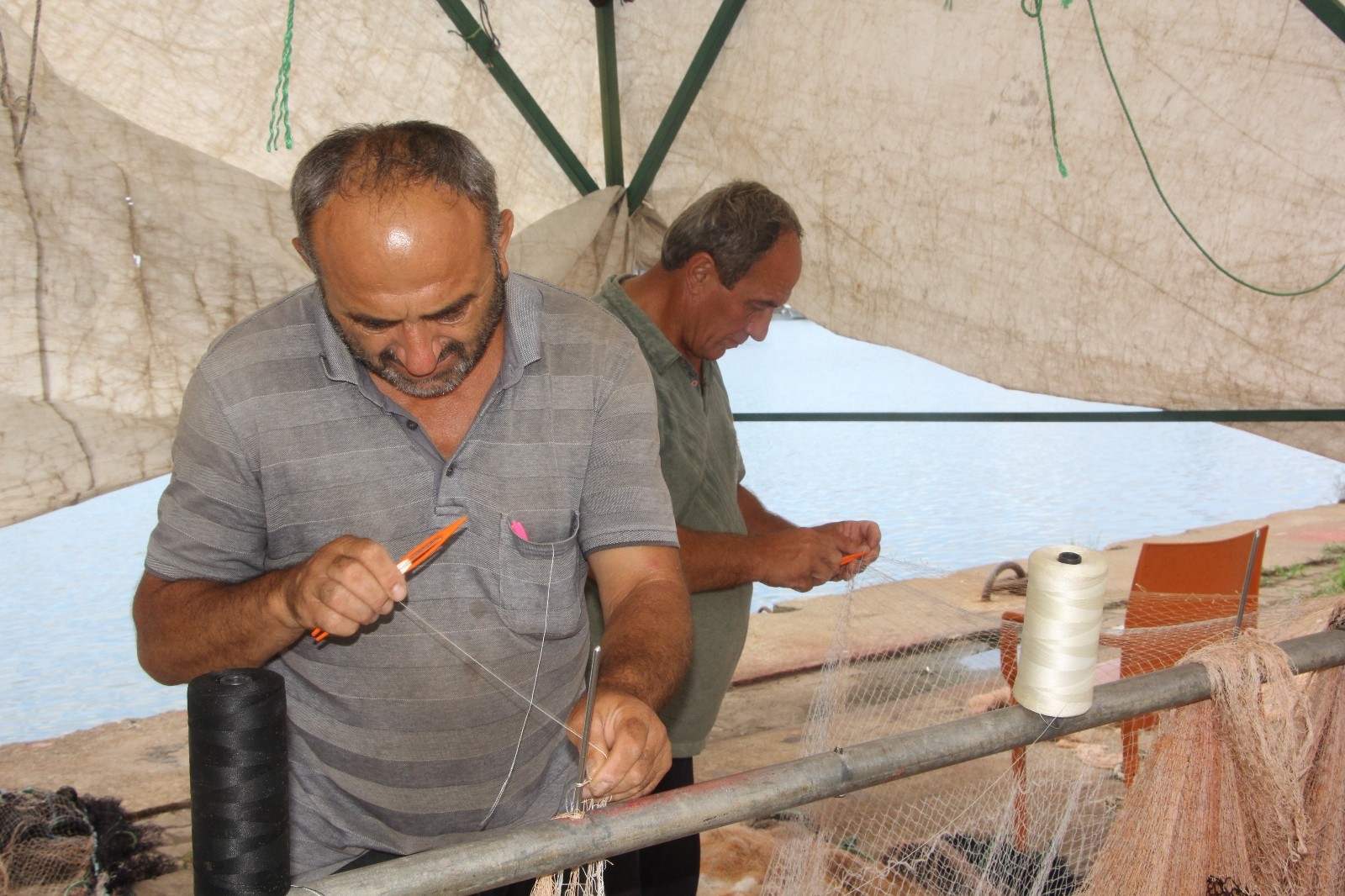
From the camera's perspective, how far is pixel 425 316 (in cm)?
136

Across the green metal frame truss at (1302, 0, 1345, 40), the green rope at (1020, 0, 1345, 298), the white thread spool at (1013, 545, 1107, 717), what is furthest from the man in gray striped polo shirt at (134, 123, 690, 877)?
the green metal frame truss at (1302, 0, 1345, 40)

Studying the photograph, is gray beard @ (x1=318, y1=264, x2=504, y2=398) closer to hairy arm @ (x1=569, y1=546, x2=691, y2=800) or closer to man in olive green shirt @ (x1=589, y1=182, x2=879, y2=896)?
hairy arm @ (x1=569, y1=546, x2=691, y2=800)

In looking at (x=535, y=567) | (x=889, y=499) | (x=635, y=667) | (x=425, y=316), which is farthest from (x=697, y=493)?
(x=889, y=499)

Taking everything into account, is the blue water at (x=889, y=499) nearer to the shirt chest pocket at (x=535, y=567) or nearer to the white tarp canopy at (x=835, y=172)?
the white tarp canopy at (x=835, y=172)

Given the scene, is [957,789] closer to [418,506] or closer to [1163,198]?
[1163,198]

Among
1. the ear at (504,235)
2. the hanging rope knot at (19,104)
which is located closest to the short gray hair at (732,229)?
the ear at (504,235)

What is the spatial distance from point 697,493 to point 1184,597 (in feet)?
4.19

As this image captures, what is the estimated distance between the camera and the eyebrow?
136 cm

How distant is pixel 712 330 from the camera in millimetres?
2471

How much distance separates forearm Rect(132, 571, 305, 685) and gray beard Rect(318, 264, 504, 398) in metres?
0.30

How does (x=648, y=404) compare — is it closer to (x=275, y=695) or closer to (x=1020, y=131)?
(x=275, y=695)

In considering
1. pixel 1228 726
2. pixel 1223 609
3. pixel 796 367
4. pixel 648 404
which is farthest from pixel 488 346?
pixel 796 367

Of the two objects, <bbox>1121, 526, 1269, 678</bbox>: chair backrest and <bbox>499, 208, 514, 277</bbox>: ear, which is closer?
<bbox>499, 208, 514, 277</bbox>: ear

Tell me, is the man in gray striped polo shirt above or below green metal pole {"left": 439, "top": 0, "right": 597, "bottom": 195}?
below
